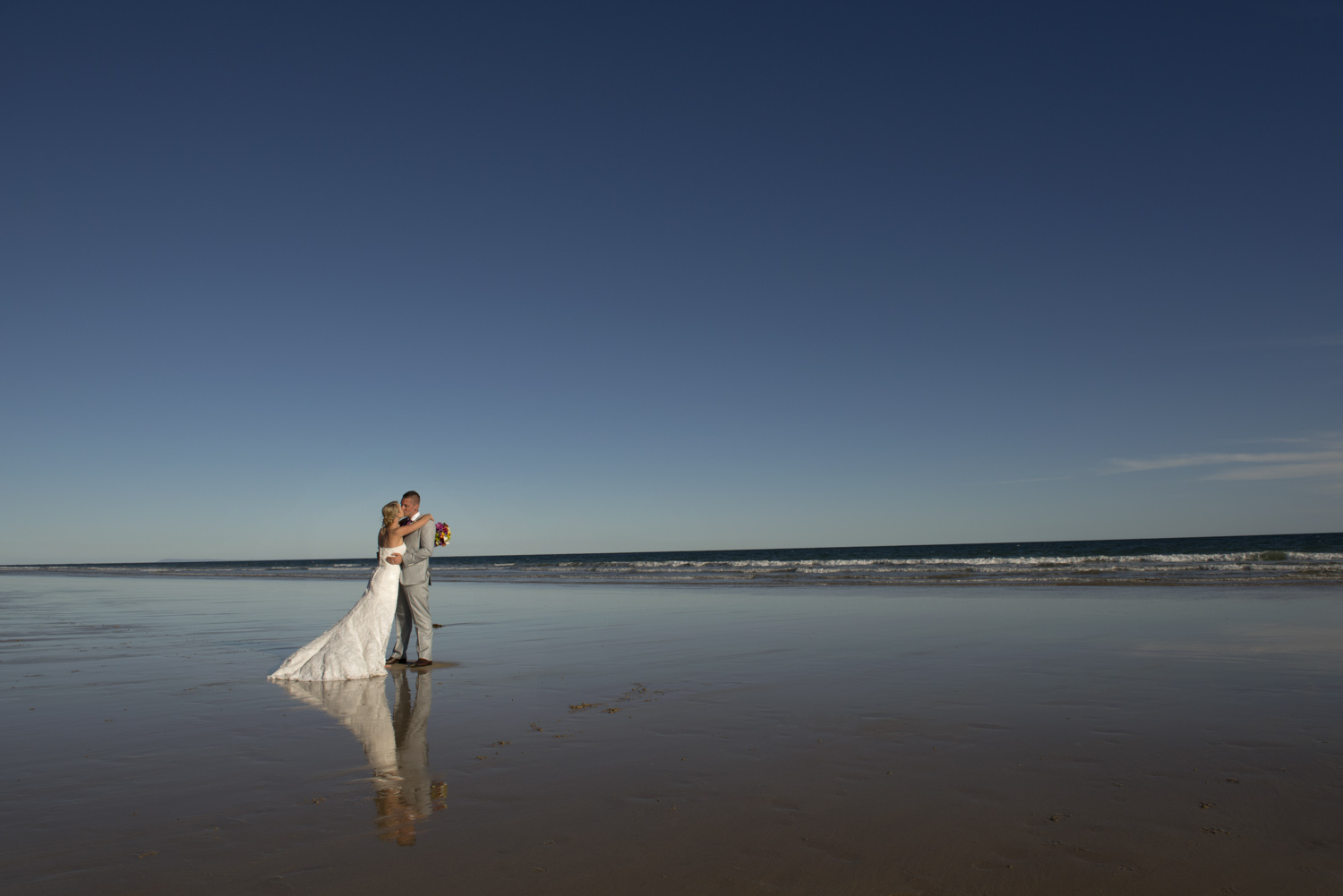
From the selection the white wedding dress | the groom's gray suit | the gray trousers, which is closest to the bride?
the white wedding dress

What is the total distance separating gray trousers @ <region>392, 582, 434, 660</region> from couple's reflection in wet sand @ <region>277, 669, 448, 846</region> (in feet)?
1.21

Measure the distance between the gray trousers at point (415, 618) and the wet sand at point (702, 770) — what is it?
51 cm

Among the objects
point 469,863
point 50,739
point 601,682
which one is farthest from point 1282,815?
point 50,739

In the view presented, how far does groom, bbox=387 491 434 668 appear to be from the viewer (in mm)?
8953

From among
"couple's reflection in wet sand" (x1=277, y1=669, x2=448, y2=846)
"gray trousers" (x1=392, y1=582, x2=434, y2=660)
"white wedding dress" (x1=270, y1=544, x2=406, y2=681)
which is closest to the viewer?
"couple's reflection in wet sand" (x1=277, y1=669, x2=448, y2=846)

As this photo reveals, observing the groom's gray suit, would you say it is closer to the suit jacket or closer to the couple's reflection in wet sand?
the suit jacket

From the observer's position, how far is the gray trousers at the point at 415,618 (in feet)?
29.3

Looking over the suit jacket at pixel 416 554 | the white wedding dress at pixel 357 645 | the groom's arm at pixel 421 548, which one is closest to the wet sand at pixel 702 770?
the white wedding dress at pixel 357 645

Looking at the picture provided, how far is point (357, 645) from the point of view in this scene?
8234mm

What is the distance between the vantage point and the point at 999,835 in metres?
3.50

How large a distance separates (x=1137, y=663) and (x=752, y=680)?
3969mm

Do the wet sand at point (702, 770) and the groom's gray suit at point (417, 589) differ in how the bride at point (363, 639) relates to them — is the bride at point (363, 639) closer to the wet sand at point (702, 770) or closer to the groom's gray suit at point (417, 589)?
the groom's gray suit at point (417, 589)

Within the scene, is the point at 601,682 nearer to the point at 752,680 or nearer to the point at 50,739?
the point at 752,680

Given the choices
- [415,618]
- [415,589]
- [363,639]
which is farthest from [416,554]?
[363,639]
